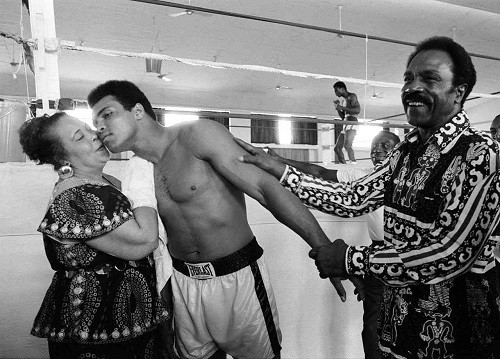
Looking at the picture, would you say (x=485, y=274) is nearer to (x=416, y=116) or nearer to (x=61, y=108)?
(x=416, y=116)

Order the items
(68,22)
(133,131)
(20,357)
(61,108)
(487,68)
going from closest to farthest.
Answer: (133,131) → (61,108) → (20,357) → (68,22) → (487,68)

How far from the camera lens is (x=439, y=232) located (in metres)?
0.92

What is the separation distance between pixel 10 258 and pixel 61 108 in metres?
0.65

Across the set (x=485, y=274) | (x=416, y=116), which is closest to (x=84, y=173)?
(x=416, y=116)

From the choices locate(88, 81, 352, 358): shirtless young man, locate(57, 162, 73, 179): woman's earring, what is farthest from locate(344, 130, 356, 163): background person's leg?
locate(57, 162, 73, 179): woman's earring

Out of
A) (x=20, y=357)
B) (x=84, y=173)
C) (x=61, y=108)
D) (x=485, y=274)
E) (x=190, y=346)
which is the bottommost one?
(x=20, y=357)

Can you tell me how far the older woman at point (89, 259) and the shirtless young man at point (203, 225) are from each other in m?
0.18

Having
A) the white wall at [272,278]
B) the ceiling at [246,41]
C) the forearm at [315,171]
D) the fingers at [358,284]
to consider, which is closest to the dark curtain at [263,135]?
the ceiling at [246,41]

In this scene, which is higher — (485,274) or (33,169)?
(33,169)

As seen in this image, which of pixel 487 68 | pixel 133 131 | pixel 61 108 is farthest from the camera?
pixel 487 68

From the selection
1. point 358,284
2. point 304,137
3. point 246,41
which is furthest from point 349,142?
point 304,137

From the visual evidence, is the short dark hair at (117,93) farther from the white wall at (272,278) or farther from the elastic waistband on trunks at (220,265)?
the elastic waistband on trunks at (220,265)

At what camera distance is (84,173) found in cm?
133

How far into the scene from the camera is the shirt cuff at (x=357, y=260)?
101 cm
